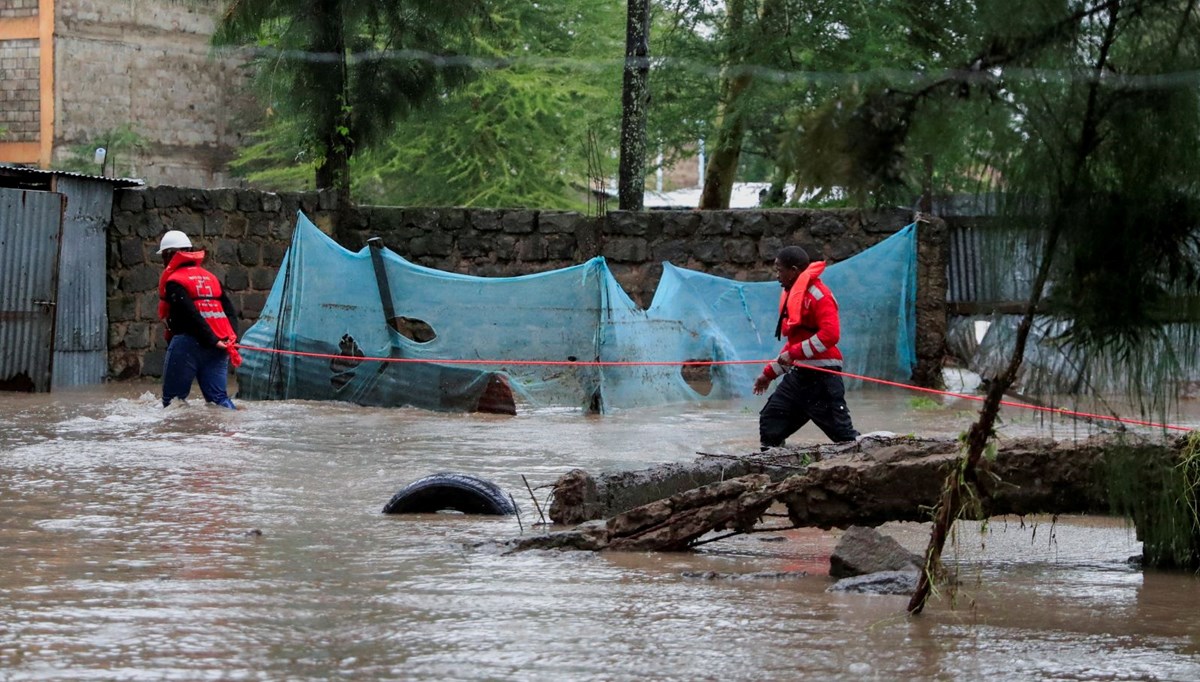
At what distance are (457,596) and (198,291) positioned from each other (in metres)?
7.42

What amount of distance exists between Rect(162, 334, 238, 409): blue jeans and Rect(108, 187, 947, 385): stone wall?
170 inches

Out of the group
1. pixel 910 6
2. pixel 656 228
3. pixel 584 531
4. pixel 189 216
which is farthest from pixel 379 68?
pixel 584 531

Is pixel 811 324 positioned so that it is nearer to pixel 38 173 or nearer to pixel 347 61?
pixel 38 173

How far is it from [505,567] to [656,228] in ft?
35.1

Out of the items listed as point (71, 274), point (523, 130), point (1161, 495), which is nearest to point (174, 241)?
point (71, 274)

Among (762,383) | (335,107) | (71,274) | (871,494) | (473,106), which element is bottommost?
(871,494)

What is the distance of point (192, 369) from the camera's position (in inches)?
499

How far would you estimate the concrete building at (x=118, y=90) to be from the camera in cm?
3228

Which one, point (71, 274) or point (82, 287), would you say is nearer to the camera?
point (71, 274)

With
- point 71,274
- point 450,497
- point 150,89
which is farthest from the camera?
point 150,89

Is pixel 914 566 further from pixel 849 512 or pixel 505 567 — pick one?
pixel 505 567

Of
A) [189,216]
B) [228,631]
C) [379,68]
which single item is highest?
A: [379,68]

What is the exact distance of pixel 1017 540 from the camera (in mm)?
7594

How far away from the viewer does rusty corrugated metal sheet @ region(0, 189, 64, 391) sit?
50.2ft
